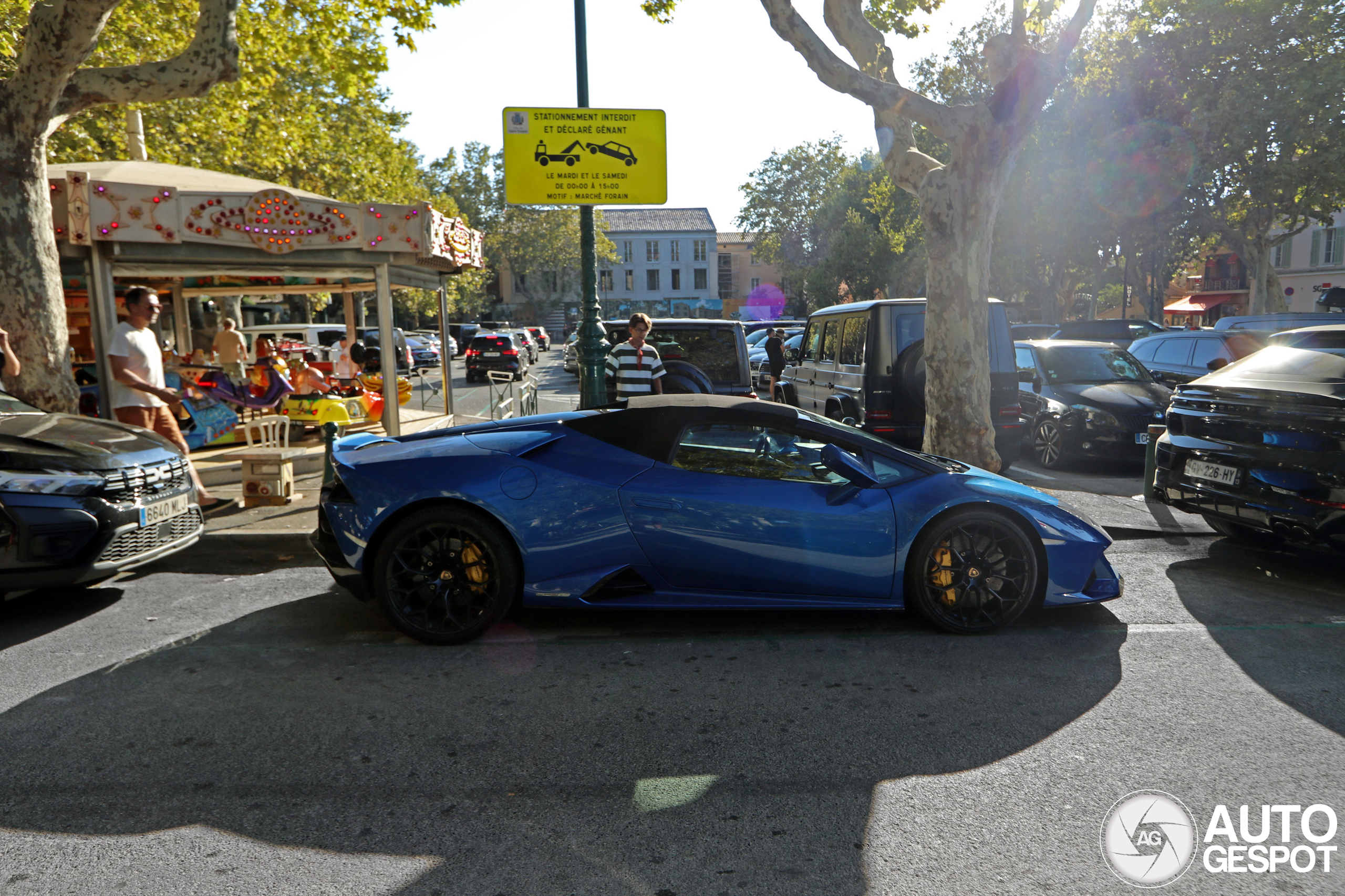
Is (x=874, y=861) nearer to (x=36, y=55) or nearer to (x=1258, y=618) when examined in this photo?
(x=1258, y=618)

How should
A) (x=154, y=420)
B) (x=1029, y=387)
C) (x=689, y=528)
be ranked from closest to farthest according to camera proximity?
1. (x=689, y=528)
2. (x=154, y=420)
3. (x=1029, y=387)

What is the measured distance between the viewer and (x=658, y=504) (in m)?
4.48

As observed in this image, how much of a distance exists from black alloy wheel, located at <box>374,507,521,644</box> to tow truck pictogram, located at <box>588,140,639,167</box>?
5879mm

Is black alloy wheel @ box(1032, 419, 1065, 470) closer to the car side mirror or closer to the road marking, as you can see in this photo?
the road marking

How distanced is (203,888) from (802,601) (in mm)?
2876

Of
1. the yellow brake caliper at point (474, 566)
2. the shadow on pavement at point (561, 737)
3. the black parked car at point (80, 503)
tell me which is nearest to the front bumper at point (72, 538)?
the black parked car at point (80, 503)

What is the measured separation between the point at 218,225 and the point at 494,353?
19806 millimetres

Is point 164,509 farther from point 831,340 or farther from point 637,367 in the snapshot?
point 831,340

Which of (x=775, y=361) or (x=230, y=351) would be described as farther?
(x=775, y=361)

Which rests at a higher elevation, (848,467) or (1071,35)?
(1071,35)

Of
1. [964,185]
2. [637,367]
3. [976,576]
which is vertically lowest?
[976,576]

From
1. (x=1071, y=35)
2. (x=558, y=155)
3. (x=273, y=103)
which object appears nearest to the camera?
(x=1071, y=35)

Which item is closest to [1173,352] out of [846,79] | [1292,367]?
[846,79]

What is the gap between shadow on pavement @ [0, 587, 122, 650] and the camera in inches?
189
